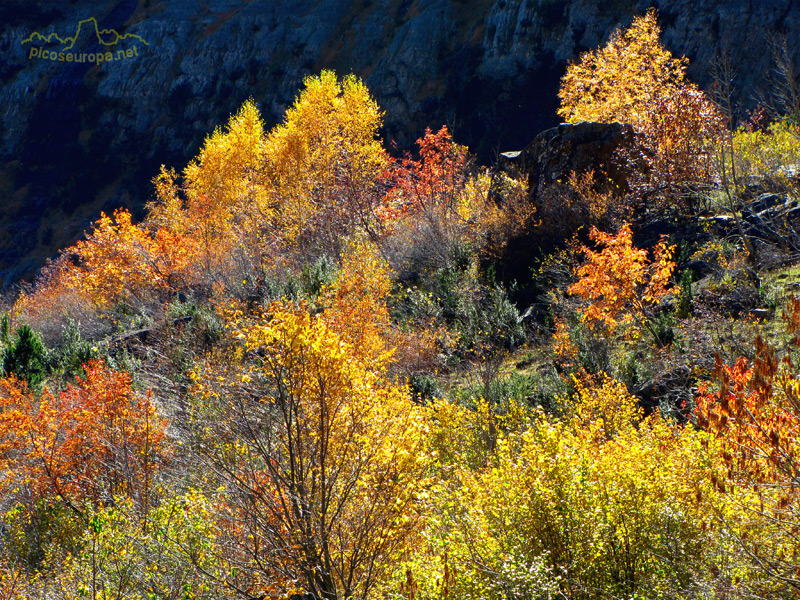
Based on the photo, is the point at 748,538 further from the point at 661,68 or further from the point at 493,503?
the point at 661,68

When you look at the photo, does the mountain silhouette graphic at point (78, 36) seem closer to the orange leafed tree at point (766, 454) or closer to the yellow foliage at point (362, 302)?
the yellow foliage at point (362, 302)

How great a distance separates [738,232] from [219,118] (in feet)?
173

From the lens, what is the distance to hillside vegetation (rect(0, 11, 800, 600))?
588cm

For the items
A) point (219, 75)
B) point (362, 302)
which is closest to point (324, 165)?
point (362, 302)

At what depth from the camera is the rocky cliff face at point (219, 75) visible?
48.0 meters

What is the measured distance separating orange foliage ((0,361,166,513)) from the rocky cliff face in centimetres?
3934

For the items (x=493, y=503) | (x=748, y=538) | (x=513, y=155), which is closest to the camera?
(x=748, y=538)

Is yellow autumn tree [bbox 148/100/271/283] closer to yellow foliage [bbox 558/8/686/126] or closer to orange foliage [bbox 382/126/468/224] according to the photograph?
orange foliage [bbox 382/126/468/224]

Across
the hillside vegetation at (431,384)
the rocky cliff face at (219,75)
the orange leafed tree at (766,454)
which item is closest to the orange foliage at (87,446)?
the hillside vegetation at (431,384)

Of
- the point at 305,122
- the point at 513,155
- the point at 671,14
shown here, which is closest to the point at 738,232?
the point at 513,155

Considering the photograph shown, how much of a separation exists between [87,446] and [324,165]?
834 inches

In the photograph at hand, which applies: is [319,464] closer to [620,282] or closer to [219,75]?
[620,282]

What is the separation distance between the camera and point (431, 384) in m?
15.2

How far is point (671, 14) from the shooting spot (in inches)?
1647
